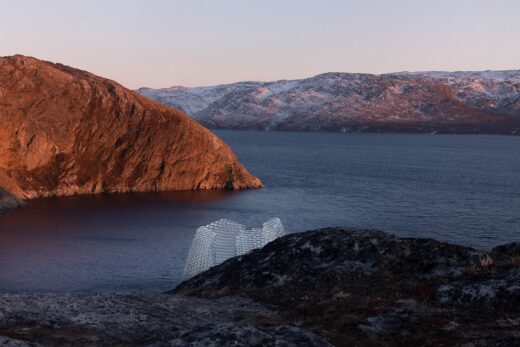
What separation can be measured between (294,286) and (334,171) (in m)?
153

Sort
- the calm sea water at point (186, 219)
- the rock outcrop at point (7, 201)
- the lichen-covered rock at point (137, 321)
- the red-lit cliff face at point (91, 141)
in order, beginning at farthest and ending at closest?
the red-lit cliff face at point (91, 141), the rock outcrop at point (7, 201), the calm sea water at point (186, 219), the lichen-covered rock at point (137, 321)

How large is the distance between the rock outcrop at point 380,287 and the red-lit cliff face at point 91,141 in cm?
9344

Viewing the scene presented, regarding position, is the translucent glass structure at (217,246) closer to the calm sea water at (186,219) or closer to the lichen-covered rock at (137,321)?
the calm sea water at (186,219)

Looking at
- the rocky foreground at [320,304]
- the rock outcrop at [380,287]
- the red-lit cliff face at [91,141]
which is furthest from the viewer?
the red-lit cliff face at [91,141]

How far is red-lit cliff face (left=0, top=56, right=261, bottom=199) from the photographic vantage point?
120 metres

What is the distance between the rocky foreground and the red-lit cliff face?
9379cm

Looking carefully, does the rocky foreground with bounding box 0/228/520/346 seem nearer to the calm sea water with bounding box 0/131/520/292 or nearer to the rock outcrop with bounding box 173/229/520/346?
the rock outcrop with bounding box 173/229/520/346

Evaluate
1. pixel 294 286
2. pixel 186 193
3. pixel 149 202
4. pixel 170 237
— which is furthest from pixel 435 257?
pixel 186 193

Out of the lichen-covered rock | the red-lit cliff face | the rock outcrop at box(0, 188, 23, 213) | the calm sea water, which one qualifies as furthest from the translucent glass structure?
the red-lit cliff face

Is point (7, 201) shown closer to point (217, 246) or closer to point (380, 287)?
point (217, 246)

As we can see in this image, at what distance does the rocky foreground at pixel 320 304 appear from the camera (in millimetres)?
18969

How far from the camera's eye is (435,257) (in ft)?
88.5

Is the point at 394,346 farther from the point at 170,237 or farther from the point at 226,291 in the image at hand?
the point at 170,237

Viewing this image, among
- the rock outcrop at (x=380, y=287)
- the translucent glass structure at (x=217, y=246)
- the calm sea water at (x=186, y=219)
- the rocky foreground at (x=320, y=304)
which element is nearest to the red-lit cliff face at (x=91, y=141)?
the calm sea water at (x=186, y=219)
